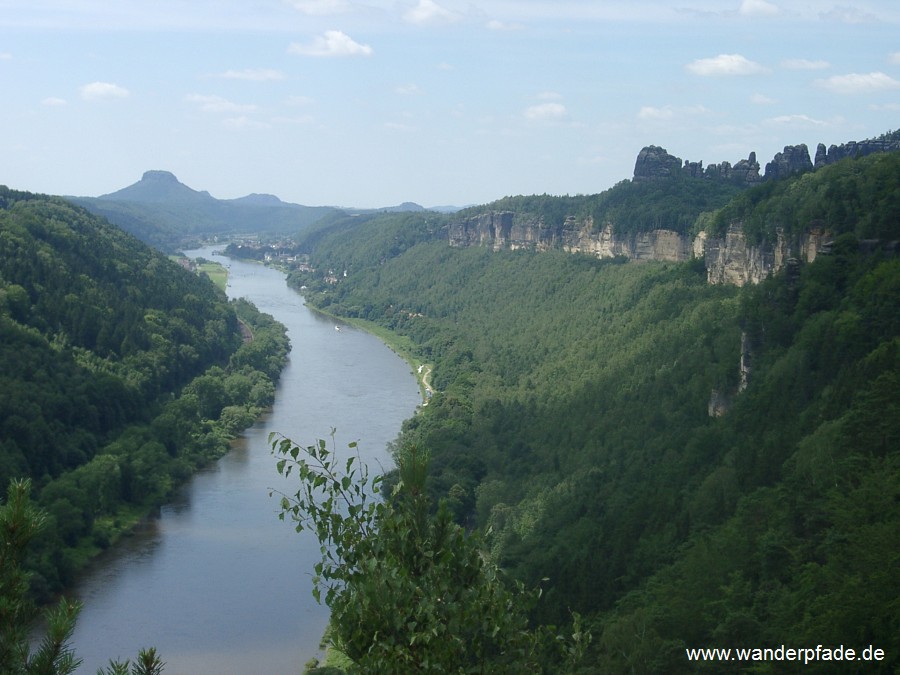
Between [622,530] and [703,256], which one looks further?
[703,256]

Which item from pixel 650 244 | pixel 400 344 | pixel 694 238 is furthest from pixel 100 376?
pixel 400 344

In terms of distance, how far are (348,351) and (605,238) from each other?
61.5 ft

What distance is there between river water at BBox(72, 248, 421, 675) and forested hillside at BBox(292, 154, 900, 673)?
4.53 metres

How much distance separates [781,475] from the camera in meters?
22.2

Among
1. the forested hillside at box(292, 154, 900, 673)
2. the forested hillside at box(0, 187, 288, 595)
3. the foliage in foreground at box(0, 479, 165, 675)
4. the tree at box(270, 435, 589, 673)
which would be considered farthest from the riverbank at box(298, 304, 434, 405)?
the foliage in foreground at box(0, 479, 165, 675)

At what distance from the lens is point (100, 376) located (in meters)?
44.3

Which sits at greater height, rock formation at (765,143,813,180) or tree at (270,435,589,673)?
rock formation at (765,143,813,180)

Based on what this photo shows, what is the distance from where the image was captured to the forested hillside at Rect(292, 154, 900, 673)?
17.2m

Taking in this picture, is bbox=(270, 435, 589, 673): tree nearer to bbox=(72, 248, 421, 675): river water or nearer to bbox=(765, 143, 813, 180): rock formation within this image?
bbox=(72, 248, 421, 675): river water

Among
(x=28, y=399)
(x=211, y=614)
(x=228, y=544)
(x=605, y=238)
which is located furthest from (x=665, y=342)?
(x=605, y=238)

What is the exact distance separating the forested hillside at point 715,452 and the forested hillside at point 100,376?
9452 mm

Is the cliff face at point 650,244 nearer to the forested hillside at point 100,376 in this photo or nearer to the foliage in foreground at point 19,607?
the forested hillside at point 100,376

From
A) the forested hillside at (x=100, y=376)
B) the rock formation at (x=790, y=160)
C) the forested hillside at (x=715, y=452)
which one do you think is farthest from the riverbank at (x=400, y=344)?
the rock formation at (x=790, y=160)

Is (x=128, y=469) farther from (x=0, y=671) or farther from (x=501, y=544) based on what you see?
(x=0, y=671)
